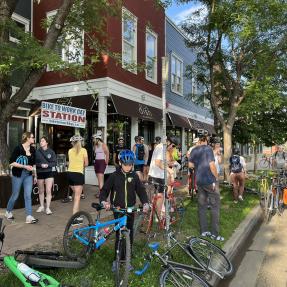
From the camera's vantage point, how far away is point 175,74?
2133 cm

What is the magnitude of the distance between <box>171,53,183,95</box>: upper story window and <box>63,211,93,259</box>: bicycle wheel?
50.8 feet

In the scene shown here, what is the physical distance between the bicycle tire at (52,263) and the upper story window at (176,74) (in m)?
16.5

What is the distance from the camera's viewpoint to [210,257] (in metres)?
5.32

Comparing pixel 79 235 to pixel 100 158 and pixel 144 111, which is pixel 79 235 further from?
pixel 144 111

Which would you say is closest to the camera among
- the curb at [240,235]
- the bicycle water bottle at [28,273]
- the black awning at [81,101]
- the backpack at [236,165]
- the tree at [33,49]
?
the bicycle water bottle at [28,273]

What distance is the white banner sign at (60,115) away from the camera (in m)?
9.33

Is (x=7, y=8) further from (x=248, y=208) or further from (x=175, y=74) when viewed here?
(x=175, y=74)

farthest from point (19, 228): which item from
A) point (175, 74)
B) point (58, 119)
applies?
point (175, 74)

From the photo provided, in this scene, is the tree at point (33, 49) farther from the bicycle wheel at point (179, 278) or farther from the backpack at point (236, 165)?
the backpack at point (236, 165)

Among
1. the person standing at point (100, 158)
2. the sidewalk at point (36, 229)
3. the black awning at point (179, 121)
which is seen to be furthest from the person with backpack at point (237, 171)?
the black awning at point (179, 121)

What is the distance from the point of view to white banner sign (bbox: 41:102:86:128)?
9.33 metres

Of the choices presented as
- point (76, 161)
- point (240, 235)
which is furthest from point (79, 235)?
point (240, 235)

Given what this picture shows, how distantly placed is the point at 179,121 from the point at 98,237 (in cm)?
1556

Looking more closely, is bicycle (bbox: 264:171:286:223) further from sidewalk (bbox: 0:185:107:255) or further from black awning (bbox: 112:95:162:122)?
black awning (bbox: 112:95:162:122)
